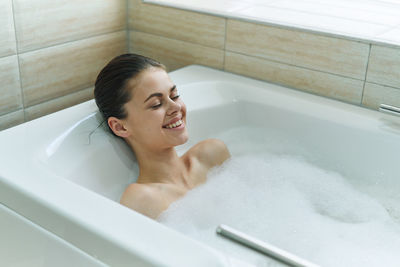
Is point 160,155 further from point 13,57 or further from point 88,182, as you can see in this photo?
point 13,57

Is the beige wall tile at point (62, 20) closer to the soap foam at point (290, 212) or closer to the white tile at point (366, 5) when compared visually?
the soap foam at point (290, 212)

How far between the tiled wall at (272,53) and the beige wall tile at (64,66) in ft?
0.61

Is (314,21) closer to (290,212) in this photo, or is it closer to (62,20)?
(290,212)

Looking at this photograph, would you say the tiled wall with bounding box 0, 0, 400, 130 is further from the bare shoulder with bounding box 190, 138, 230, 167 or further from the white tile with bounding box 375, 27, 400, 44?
the bare shoulder with bounding box 190, 138, 230, 167

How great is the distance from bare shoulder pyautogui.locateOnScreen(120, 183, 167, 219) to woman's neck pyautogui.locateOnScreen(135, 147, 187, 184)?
99mm

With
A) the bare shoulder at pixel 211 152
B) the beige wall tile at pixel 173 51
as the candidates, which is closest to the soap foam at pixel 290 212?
the bare shoulder at pixel 211 152

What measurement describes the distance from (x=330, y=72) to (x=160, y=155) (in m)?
0.67

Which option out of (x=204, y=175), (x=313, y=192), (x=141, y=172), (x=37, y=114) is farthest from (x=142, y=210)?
(x=37, y=114)

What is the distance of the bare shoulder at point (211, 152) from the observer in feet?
5.63

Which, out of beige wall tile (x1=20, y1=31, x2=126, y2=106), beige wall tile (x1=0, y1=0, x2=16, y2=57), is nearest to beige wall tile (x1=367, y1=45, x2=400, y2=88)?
beige wall tile (x1=20, y1=31, x2=126, y2=106)

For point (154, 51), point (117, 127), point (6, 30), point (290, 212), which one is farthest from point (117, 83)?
point (154, 51)

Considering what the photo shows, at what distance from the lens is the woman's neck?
5.13 ft

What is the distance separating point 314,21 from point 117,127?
0.85m

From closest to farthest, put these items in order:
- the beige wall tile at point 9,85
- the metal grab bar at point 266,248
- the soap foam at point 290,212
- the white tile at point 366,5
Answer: the metal grab bar at point 266,248, the soap foam at point 290,212, the beige wall tile at point 9,85, the white tile at point 366,5
